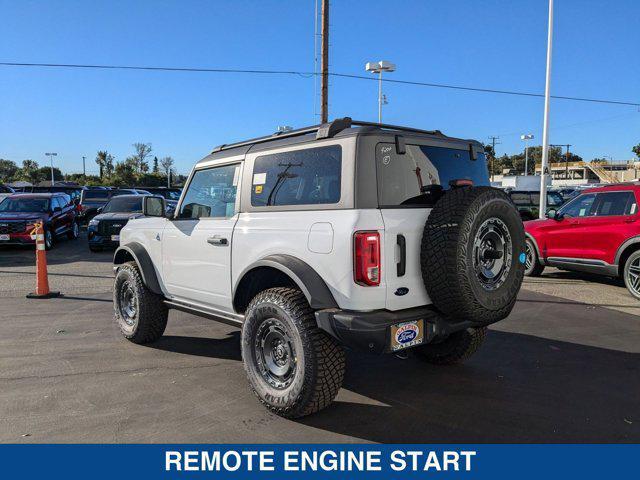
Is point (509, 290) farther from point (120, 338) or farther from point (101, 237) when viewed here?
point (101, 237)

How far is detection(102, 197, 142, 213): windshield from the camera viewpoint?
45.6ft

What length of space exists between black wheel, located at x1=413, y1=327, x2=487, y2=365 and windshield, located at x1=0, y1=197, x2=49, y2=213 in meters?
13.3

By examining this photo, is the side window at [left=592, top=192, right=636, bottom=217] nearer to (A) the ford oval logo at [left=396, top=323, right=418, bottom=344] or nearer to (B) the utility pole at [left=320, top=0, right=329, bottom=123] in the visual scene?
(A) the ford oval logo at [left=396, top=323, right=418, bottom=344]

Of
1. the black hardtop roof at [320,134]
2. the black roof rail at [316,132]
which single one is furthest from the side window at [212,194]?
the black roof rail at [316,132]

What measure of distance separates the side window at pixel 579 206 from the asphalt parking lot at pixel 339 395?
2.89 m

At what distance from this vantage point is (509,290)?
3.57 meters

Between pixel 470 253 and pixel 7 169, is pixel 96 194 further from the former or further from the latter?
pixel 7 169

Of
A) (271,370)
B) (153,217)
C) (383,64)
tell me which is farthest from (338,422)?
(383,64)

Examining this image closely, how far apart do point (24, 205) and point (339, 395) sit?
13782 mm

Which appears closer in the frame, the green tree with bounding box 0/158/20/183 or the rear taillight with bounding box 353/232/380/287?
the rear taillight with bounding box 353/232/380/287

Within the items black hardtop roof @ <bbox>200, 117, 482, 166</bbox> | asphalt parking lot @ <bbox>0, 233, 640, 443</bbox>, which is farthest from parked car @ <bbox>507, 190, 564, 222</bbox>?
black hardtop roof @ <bbox>200, 117, 482, 166</bbox>

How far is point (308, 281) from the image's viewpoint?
128 inches

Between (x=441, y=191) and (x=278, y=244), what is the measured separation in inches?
49.2

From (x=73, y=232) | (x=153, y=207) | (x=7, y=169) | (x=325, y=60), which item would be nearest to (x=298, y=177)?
(x=153, y=207)
